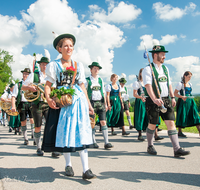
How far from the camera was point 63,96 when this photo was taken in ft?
8.88

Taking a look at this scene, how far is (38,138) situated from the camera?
189 inches

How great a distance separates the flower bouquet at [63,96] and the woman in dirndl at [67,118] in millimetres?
88

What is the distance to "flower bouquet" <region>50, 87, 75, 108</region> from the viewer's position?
2708 mm

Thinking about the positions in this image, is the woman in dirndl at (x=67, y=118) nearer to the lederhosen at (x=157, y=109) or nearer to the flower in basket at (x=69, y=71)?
the flower in basket at (x=69, y=71)

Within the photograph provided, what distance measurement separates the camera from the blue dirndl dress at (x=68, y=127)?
8.84 feet

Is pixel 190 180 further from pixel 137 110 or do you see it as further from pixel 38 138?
pixel 137 110

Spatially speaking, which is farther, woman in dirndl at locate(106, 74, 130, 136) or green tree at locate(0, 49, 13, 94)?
green tree at locate(0, 49, 13, 94)

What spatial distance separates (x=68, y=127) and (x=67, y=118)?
0.46 feet

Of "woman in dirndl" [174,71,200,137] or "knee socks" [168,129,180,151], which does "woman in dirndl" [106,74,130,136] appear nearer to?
"woman in dirndl" [174,71,200,137]

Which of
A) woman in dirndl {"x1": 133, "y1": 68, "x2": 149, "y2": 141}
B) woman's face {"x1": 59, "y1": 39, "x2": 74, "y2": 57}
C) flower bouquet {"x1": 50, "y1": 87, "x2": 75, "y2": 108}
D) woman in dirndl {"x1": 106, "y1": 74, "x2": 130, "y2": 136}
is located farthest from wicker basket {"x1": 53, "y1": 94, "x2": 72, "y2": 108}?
woman in dirndl {"x1": 106, "y1": 74, "x2": 130, "y2": 136}

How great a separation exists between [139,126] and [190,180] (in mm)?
3705

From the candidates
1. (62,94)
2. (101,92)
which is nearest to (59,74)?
(62,94)

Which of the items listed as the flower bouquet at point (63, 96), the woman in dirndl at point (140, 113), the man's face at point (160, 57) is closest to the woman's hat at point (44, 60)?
the flower bouquet at point (63, 96)

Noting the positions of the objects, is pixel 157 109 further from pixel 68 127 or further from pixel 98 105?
pixel 68 127
